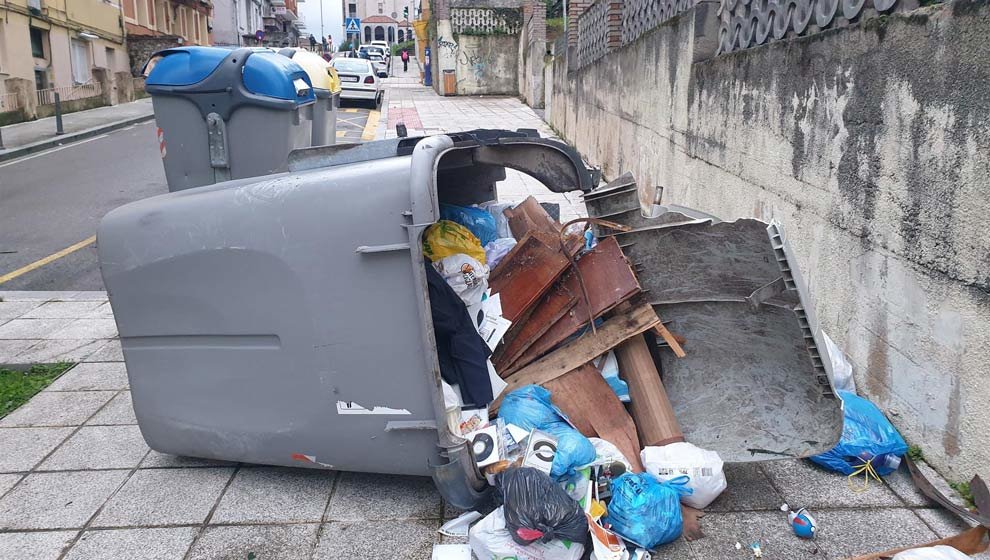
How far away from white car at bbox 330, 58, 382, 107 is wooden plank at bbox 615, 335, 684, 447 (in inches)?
804

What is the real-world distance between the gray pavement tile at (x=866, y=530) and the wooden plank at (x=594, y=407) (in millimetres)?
816

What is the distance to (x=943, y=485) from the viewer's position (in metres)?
3.43

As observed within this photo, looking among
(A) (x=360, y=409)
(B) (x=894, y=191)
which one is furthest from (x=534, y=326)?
(B) (x=894, y=191)

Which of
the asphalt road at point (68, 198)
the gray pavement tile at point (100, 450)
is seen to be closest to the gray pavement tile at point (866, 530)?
the gray pavement tile at point (100, 450)

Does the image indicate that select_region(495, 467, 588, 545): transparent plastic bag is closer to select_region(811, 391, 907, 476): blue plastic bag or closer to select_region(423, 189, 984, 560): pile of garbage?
select_region(423, 189, 984, 560): pile of garbage

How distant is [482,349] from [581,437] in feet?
1.93

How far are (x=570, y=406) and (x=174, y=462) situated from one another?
1.98 metres

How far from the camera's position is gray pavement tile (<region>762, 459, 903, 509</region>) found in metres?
3.42

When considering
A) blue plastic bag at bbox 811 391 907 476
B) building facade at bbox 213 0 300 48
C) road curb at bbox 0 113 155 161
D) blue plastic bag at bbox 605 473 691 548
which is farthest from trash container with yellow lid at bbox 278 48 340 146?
building facade at bbox 213 0 300 48

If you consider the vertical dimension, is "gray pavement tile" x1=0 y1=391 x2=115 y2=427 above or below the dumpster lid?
below

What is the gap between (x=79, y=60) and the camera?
27.2m

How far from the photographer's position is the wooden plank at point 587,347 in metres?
3.75

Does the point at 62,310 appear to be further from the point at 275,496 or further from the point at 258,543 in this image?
the point at 258,543

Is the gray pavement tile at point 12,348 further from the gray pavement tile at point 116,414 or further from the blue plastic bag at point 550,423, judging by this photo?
the blue plastic bag at point 550,423
